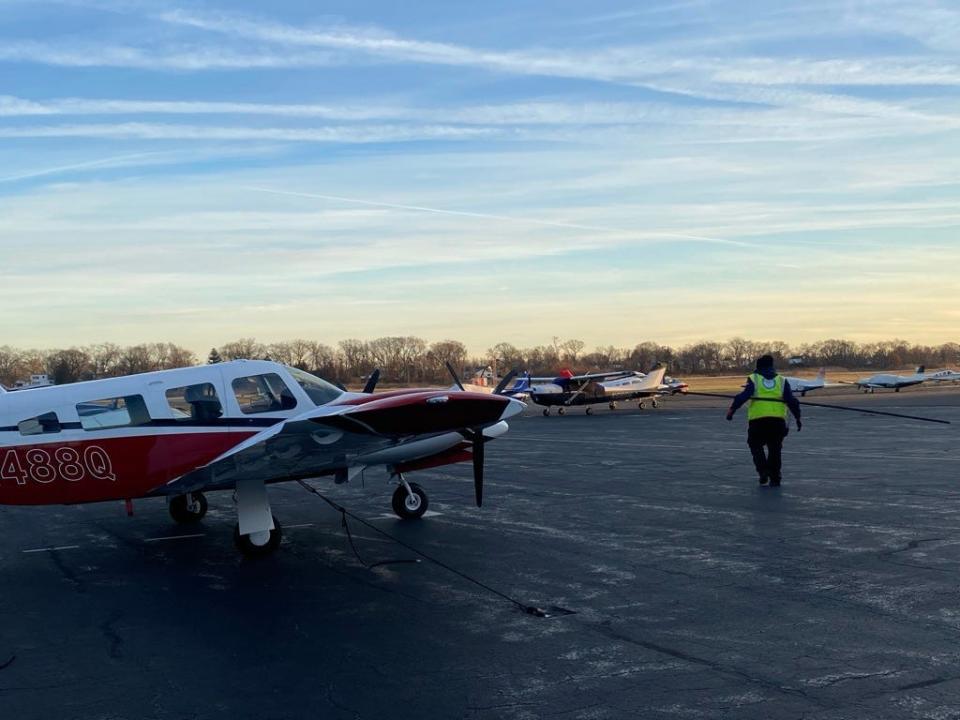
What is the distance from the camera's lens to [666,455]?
76.6 ft

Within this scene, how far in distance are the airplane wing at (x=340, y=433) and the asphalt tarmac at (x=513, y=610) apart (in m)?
1.10

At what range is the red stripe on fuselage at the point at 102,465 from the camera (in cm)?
1135

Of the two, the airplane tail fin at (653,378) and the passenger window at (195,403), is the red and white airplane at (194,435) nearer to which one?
the passenger window at (195,403)

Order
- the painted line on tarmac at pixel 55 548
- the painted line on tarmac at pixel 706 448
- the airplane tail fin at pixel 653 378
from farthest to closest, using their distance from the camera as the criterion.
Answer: the airplane tail fin at pixel 653 378 < the painted line on tarmac at pixel 706 448 < the painted line on tarmac at pixel 55 548

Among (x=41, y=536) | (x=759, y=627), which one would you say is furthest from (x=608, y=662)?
(x=41, y=536)

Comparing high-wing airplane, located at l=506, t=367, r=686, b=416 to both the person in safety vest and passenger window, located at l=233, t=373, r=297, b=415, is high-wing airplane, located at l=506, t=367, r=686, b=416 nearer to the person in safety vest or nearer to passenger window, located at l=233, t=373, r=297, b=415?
the person in safety vest

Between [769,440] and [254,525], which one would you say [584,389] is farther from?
[254,525]

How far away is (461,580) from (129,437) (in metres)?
4.80

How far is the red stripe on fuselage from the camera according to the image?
1135 cm

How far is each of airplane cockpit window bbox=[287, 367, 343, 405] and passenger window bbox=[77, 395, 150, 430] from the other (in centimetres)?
196

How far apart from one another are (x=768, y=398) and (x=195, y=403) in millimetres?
9989

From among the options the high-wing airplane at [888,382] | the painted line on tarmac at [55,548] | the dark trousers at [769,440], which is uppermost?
the dark trousers at [769,440]

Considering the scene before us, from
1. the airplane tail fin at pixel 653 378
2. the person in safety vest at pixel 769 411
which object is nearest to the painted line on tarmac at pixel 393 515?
the person in safety vest at pixel 769 411

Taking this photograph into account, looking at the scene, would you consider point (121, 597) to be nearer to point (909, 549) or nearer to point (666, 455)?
point (909, 549)
